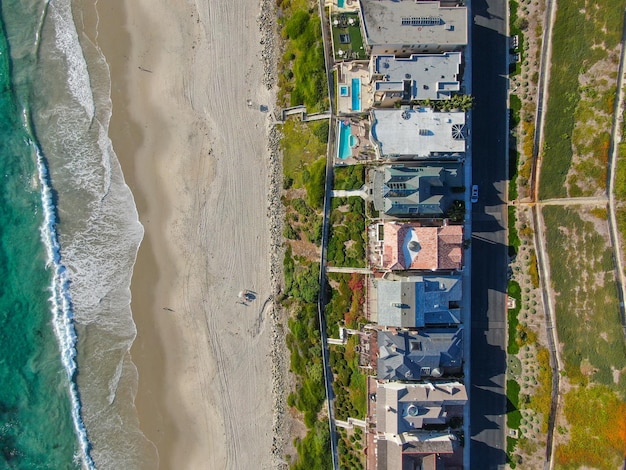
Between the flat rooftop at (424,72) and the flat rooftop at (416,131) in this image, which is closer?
the flat rooftop at (416,131)

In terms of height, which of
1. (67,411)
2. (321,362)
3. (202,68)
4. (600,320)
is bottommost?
(67,411)

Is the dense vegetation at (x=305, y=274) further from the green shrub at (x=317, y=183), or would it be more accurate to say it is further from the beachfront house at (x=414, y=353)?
the beachfront house at (x=414, y=353)

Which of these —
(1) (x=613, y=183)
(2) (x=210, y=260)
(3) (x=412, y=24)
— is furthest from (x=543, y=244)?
(2) (x=210, y=260)

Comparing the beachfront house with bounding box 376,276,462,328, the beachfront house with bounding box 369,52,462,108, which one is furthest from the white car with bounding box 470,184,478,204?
the beachfront house with bounding box 369,52,462,108

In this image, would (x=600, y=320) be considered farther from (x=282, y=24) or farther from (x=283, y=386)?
(x=282, y=24)

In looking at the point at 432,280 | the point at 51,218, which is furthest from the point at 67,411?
the point at 432,280

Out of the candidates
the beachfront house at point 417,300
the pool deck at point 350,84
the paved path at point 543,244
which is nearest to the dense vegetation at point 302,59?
the pool deck at point 350,84
